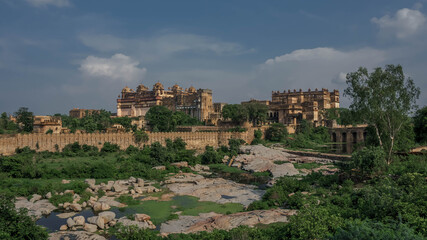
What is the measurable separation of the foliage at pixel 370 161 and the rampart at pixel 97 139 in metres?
30.4

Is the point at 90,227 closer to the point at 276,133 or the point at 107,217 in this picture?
the point at 107,217

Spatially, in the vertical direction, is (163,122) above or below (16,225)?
above

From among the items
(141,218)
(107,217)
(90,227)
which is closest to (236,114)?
(141,218)

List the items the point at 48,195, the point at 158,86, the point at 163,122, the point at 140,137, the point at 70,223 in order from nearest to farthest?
1. the point at 70,223
2. the point at 48,195
3. the point at 140,137
4. the point at 163,122
5. the point at 158,86

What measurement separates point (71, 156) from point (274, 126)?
109 feet

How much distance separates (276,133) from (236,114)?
12997 millimetres

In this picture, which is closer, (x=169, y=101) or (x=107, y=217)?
(x=107, y=217)

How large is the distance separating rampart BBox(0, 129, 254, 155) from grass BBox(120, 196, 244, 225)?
23.6m

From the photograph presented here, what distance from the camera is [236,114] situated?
67.6 meters

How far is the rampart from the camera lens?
125ft

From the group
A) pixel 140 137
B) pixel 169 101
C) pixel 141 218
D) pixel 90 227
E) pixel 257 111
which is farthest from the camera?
pixel 169 101

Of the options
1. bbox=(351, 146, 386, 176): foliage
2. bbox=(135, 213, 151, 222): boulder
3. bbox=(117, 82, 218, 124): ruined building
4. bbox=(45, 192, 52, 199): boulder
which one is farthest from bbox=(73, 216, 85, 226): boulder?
bbox=(117, 82, 218, 124): ruined building

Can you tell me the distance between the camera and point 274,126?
188ft

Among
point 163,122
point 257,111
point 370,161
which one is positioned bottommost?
point 370,161
